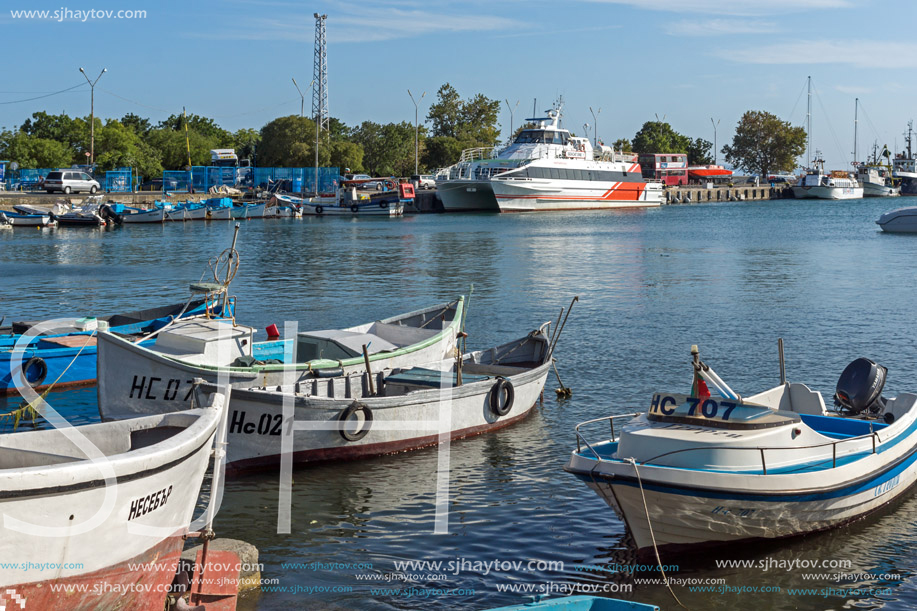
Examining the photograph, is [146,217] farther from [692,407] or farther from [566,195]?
[692,407]

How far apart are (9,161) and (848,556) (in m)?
94.5

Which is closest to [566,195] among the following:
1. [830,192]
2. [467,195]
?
[467,195]

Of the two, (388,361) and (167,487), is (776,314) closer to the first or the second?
(388,361)

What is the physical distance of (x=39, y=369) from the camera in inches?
656

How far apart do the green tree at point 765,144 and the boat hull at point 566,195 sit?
77701mm

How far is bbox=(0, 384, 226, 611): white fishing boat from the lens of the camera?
20.2 feet

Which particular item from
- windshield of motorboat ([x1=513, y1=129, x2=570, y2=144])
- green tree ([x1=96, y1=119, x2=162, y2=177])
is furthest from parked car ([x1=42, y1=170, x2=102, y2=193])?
windshield of motorboat ([x1=513, y1=129, x2=570, y2=144])

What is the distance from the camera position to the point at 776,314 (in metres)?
26.8

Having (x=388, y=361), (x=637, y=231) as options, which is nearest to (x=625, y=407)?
(x=388, y=361)

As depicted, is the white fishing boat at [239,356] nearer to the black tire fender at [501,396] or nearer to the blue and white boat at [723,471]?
the black tire fender at [501,396]

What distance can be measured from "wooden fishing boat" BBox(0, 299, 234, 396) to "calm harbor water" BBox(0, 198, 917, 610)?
54 cm

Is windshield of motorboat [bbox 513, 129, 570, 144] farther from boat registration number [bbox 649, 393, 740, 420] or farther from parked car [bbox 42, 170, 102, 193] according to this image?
boat registration number [bbox 649, 393, 740, 420]

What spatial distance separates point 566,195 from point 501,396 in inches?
3012

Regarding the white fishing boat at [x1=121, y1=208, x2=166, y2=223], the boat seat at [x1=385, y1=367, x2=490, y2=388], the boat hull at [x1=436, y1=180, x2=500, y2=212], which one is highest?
the boat hull at [x1=436, y1=180, x2=500, y2=212]
